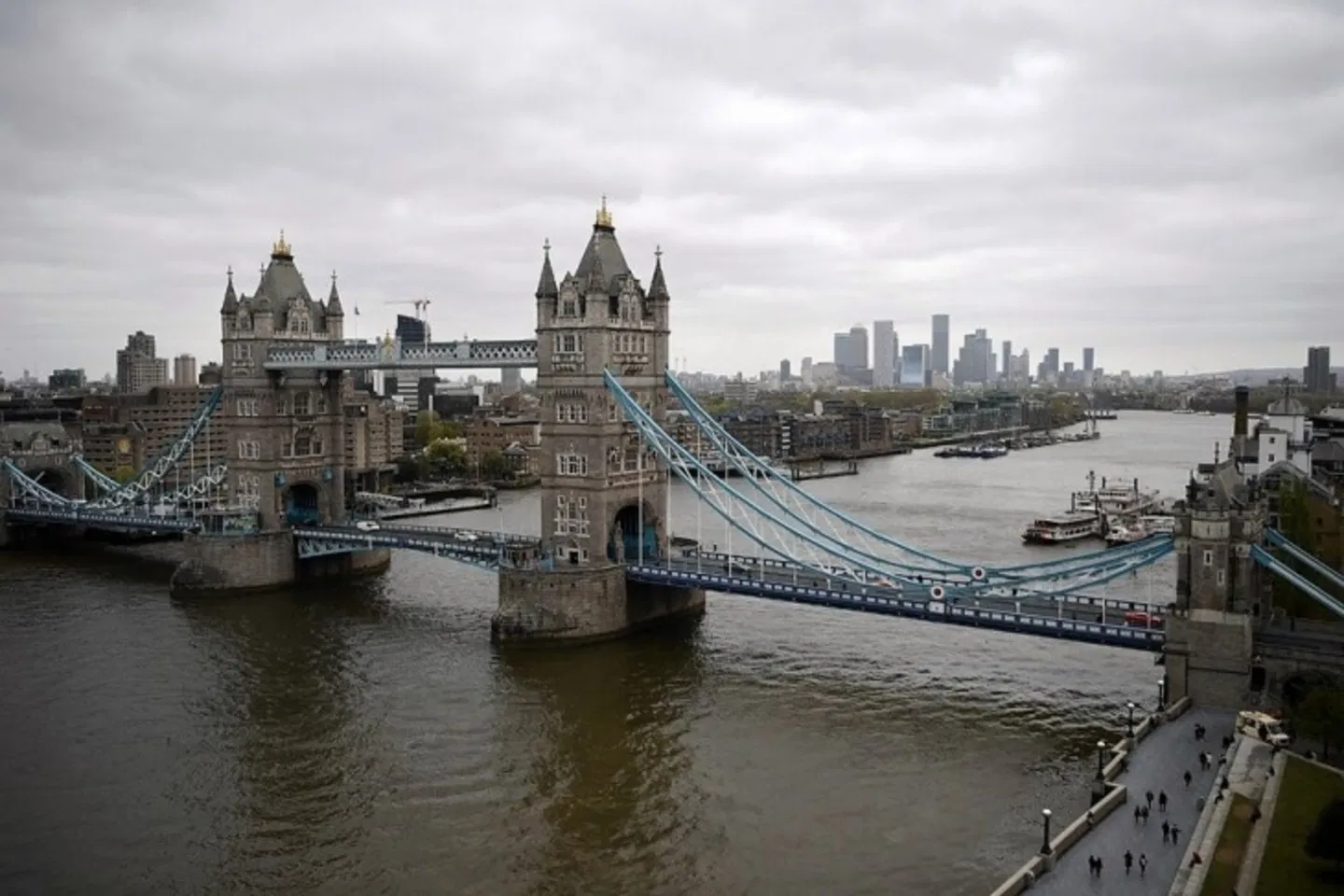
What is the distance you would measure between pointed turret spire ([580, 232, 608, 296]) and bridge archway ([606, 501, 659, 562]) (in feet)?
36.0

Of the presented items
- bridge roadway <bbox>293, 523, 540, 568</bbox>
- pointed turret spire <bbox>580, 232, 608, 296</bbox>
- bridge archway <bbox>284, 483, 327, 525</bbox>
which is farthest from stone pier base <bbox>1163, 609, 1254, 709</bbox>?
bridge archway <bbox>284, 483, 327, 525</bbox>

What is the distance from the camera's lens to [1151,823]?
30000mm

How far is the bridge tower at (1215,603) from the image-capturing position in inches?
1537

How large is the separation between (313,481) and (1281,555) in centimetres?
5523

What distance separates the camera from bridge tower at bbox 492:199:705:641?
54844mm

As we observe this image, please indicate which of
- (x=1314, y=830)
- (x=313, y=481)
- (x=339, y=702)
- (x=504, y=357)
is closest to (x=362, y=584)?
(x=313, y=481)

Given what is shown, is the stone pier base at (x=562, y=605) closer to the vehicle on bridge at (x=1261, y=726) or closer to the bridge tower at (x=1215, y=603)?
the bridge tower at (x=1215, y=603)

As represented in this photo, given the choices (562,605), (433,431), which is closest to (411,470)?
(433,431)

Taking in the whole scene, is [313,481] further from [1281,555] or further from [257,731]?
[1281,555]

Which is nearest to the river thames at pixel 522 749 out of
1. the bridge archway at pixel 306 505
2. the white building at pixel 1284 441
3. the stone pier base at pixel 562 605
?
the stone pier base at pixel 562 605

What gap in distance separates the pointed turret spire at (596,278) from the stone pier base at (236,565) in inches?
1067

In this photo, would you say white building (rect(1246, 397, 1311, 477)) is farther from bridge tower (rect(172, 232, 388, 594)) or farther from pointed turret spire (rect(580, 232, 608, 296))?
bridge tower (rect(172, 232, 388, 594))

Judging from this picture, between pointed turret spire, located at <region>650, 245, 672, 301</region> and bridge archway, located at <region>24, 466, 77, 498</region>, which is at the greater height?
pointed turret spire, located at <region>650, 245, 672, 301</region>

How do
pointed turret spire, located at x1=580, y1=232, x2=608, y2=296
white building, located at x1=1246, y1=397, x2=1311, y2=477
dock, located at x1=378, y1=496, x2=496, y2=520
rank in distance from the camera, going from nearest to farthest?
pointed turret spire, located at x1=580, y1=232, x2=608, y2=296 < white building, located at x1=1246, y1=397, x2=1311, y2=477 < dock, located at x1=378, y1=496, x2=496, y2=520
